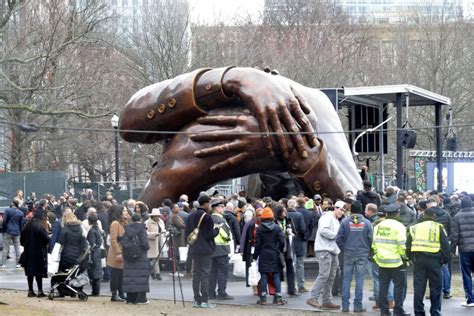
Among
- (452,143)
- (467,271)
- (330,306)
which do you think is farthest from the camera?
(452,143)

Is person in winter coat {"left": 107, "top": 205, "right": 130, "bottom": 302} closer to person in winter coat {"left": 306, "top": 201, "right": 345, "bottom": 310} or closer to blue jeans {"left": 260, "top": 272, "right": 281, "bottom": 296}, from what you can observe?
blue jeans {"left": 260, "top": 272, "right": 281, "bottom": 296}

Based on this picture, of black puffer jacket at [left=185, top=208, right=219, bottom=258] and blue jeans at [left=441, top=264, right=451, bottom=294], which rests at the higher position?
black puffer jacket at [left=185, top=208, right=219, bottom=258]

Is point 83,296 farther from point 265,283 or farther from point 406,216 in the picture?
point 406,216

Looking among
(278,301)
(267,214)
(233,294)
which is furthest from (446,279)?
(233,294)

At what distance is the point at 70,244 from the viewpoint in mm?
19219

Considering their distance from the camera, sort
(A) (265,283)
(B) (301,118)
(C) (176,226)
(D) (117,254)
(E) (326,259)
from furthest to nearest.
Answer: (B) (301,118) < (C) (176,226) < (D) (117,254) < (A) (265,283) < (E) (326,259)

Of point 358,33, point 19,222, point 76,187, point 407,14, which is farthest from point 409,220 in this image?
point 407,14

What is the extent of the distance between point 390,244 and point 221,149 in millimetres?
10106

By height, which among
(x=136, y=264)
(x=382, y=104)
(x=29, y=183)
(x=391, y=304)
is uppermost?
(x=382, y=104)

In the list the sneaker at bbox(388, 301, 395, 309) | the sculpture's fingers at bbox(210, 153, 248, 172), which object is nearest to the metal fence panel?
the sculpture's fingers at bbox(210, 153, 248, 172)

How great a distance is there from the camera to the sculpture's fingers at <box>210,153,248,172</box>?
85.7 ft

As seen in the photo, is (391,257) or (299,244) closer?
(391,257)

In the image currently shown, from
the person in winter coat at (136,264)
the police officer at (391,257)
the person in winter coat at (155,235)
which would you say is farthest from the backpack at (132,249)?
the police officer at (391,257)

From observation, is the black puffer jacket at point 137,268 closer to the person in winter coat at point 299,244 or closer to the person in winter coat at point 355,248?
the person in winter coat at point 299,244
